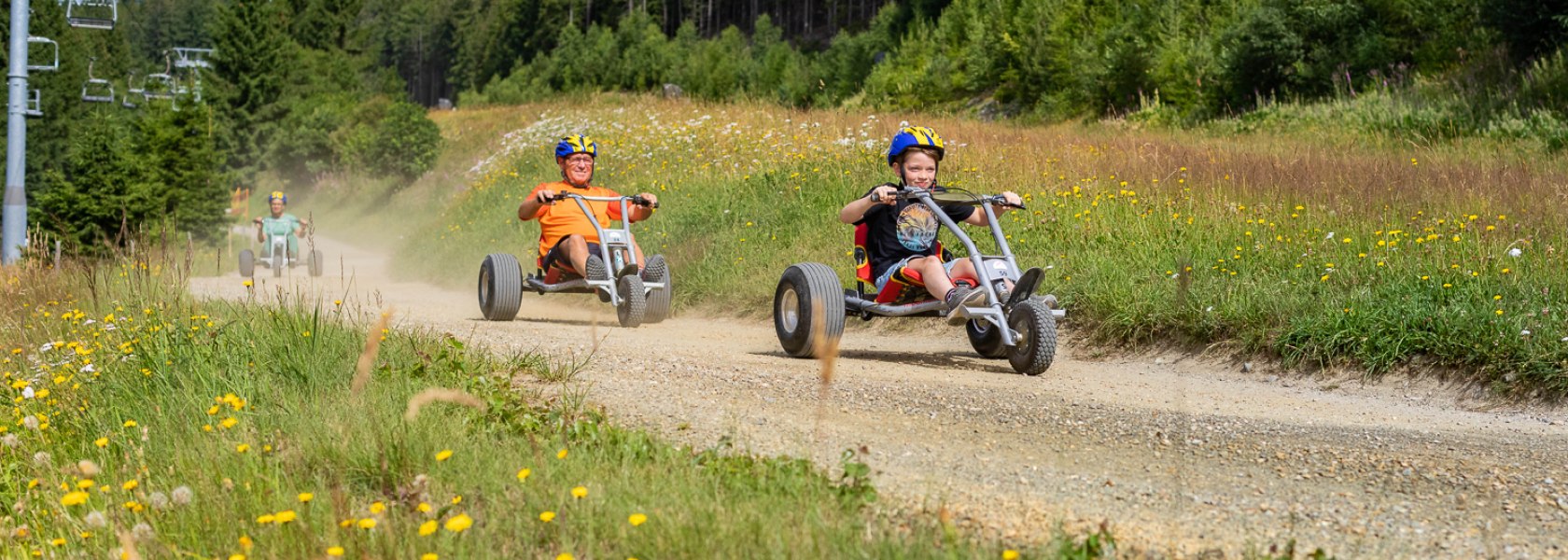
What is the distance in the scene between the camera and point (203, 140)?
22641 mm

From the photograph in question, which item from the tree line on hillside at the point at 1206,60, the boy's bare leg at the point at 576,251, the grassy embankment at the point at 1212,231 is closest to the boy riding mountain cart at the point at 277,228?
the grassy embankment at the point at 1212,231

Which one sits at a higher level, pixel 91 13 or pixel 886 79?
pixel 886 79

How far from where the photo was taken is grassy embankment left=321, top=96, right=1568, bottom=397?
6.16 meters

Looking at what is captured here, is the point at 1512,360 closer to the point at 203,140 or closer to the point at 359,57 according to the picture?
the point at 203,140

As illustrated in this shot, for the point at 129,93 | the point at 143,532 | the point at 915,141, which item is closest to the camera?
the point at 143,532

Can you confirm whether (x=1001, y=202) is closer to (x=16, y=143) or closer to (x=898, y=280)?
(x=898, y=280)

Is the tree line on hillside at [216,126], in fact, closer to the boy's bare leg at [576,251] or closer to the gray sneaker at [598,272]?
the boy's bare leg at [576,251]

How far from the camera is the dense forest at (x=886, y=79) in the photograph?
17375 mm

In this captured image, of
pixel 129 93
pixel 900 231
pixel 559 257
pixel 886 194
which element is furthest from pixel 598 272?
pixel 129 93

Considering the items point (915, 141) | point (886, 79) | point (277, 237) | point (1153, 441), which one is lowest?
point (1153, 441)

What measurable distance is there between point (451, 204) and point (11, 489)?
18107 mm

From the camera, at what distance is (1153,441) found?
4.31m

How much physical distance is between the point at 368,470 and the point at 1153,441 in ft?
7.73

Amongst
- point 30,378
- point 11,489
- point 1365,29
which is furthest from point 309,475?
point 1365,29
